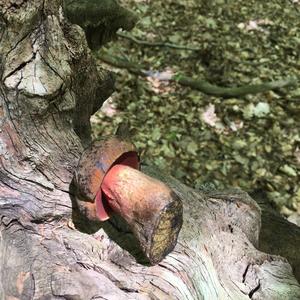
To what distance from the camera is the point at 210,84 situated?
4.63m

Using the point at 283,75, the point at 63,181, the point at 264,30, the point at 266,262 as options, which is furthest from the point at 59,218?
the point at 264,30

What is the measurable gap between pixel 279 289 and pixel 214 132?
2435 millimetres

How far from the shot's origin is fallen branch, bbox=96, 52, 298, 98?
4488mm

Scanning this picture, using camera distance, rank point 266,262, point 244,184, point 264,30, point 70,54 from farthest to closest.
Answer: point 264,30, point 244,184, point 266,262, point 70,54

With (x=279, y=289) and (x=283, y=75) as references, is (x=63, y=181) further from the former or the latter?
(x=283, y=75)

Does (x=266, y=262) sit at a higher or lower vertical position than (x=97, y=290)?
lower

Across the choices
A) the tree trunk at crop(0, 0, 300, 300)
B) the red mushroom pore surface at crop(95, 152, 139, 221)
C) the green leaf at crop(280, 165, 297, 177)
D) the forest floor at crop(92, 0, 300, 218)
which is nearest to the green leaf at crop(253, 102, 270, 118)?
the forest floor at crop(92, 0, 300, 218)

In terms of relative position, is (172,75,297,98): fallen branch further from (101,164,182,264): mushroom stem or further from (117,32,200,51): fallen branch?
(101,164,182,264): mushroom stem

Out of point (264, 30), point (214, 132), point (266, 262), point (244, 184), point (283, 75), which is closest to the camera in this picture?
point (266, 262)

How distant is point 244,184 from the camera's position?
150 inches

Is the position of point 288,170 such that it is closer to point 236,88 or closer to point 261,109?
point 261,109

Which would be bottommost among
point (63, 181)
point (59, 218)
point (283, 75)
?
point (283, 75)

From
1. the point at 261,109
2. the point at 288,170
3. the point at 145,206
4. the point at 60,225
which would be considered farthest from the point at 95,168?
the point at 261,109

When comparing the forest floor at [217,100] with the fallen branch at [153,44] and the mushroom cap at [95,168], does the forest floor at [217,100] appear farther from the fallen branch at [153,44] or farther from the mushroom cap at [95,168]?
the mushroom cap at [95,168]
